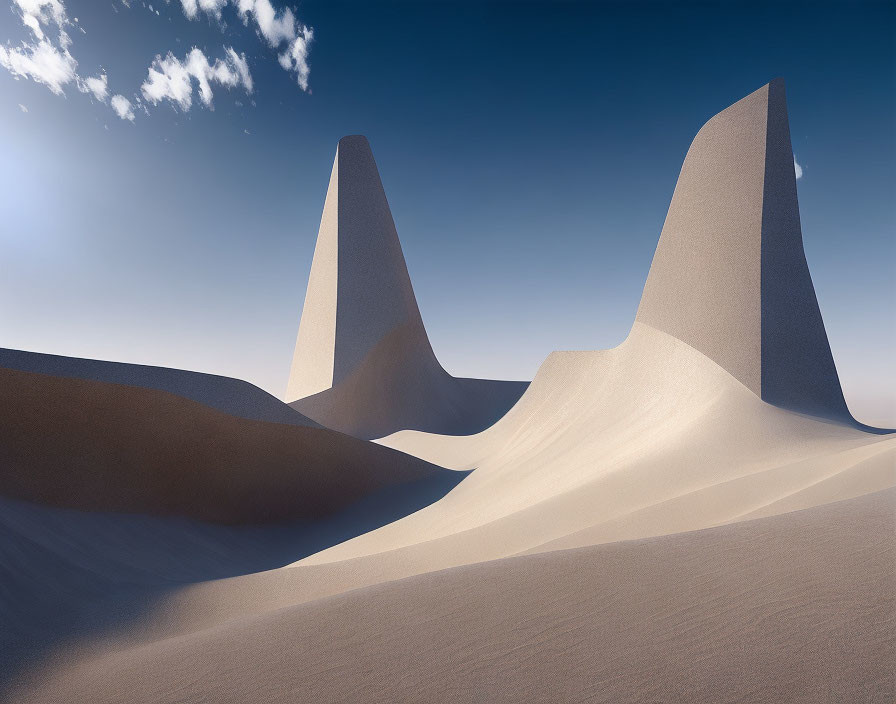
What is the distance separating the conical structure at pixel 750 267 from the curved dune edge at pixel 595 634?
5.90 metres

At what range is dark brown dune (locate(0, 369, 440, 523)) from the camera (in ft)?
23.0

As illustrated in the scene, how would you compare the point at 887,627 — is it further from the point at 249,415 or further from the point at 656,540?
the point at 249,415

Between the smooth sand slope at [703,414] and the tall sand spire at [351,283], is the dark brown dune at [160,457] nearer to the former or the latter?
the smooth sand slope at [703,414]

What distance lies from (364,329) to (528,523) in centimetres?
1664

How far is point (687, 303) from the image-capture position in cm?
959

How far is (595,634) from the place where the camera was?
79.6 inches

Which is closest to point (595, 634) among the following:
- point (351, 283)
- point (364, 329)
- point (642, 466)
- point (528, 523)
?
point (528, 523)

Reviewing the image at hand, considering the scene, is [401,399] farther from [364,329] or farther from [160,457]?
[160,457]

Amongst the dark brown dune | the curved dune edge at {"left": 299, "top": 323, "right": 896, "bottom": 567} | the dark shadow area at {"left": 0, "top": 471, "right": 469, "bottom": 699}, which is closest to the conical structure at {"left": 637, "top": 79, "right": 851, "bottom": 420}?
the curved dune edge at {"left": 299, "top": 323, "right": 896, "bottom": 567}

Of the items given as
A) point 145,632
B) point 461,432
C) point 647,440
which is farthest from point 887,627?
point 461,432

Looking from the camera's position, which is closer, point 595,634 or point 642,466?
point 595,634

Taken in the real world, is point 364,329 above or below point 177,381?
above

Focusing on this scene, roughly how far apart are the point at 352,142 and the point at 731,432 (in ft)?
68.7

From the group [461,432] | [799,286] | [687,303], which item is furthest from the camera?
[461,432]
